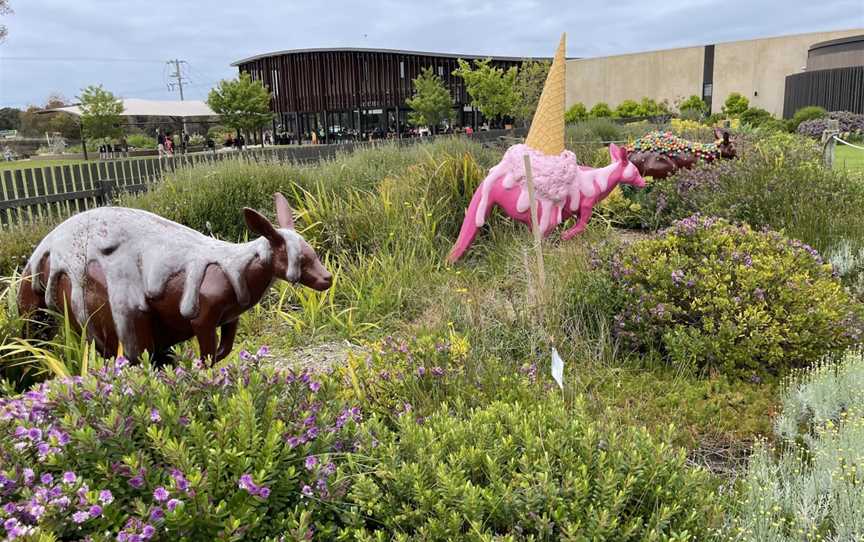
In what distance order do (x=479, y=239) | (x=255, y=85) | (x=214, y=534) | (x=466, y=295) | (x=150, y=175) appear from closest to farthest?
(x=214, y=534) < (x=466, y=295) < (x=479, y=239) < (x=150, y=175) < (x=255, y=85)

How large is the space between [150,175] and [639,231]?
25.6ft

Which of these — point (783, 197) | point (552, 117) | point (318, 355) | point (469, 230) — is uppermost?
point (552, 117)

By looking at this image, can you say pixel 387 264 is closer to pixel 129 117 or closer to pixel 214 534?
pixel 214 534

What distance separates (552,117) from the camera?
6250 millimetres

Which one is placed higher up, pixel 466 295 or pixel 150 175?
pixel 150 175

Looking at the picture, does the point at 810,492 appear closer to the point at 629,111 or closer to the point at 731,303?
the point at 731,303

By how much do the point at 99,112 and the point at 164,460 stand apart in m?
42.9

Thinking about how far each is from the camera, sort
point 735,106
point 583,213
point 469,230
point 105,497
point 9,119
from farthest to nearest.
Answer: point 9,119
point 735,106
point 583,213
point 469,230
point 105,497

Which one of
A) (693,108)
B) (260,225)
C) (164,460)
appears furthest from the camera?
(693,108)

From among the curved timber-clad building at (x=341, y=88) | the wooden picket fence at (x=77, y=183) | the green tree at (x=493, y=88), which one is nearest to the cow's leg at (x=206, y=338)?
the wooden picket fence at (x=77, y=183)

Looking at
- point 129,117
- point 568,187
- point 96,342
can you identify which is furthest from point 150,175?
point 129,117

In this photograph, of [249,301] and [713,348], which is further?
[713,348]

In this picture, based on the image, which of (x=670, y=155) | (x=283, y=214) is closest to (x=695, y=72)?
(x=670, y=155)

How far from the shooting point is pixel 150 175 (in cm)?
1005
